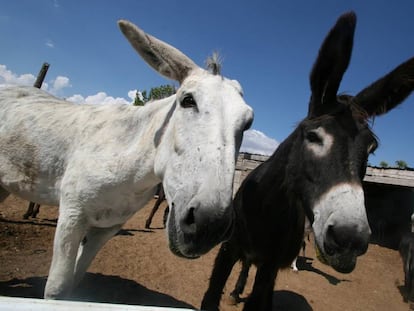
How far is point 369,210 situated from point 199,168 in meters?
16.3

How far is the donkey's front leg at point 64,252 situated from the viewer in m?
2.24

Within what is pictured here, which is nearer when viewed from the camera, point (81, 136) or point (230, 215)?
point (230, 215)

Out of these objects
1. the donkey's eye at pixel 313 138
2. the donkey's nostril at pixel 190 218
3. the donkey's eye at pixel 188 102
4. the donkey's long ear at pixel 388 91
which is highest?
the donkey's long ear at pixel 388 91

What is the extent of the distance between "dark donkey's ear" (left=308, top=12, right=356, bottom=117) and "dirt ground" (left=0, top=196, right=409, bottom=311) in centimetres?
339

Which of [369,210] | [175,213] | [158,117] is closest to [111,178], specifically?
[158,117]

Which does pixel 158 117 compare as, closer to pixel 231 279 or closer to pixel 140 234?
pixel 231 279

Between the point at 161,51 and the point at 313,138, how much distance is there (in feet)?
5.00

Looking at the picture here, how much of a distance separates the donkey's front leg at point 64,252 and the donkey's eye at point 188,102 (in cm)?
134

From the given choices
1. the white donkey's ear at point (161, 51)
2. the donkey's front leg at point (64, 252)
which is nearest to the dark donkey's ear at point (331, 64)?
the white donkey's ear at point (161, 51)

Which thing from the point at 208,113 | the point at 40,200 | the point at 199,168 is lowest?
the point at 40,200

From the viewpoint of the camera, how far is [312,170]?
2275 mm

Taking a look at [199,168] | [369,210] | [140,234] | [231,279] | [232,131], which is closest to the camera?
[199,168]

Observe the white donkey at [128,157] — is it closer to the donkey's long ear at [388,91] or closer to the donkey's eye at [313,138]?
the donkey's eye at [313,138]

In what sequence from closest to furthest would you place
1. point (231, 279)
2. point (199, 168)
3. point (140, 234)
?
point (199, 168) < point (231, 279) < point (140, 234)
